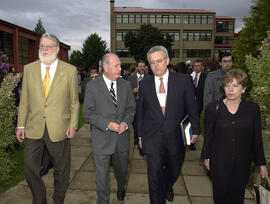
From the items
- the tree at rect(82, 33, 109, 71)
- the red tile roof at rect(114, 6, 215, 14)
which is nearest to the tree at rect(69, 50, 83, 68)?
the tree at rect(82, 33, 109, 71)

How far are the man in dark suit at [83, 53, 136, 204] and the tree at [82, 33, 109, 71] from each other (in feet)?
188

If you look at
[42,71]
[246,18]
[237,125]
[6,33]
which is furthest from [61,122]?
[6,33]

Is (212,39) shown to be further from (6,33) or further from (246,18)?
(246,18)

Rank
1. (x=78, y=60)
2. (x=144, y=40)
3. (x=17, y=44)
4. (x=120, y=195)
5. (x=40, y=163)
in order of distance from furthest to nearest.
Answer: (x=78, y=60) → (x=144, y=40) → (x=17, y=44) → (x=120, y=195) → (x=40, y=163)

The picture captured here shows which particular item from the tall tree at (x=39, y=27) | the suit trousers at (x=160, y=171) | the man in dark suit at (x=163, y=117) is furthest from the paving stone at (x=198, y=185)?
the tall tree at (x=39, y=27)

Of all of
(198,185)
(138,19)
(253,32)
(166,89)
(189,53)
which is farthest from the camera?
(189,53)

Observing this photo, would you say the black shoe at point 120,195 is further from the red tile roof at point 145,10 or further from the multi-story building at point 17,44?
the red tile roof at point 145,10

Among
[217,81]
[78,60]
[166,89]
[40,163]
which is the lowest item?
[40,163]

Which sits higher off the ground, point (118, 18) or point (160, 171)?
point (118, 18)

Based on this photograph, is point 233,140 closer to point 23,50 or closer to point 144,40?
point 23,50

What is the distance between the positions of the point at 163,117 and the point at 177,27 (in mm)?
57972

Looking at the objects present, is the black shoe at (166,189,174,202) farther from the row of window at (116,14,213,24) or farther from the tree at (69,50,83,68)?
the tree at (69,50,83,68)

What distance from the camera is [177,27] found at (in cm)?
5781

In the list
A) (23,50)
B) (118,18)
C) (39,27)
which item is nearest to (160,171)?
(23,50)
